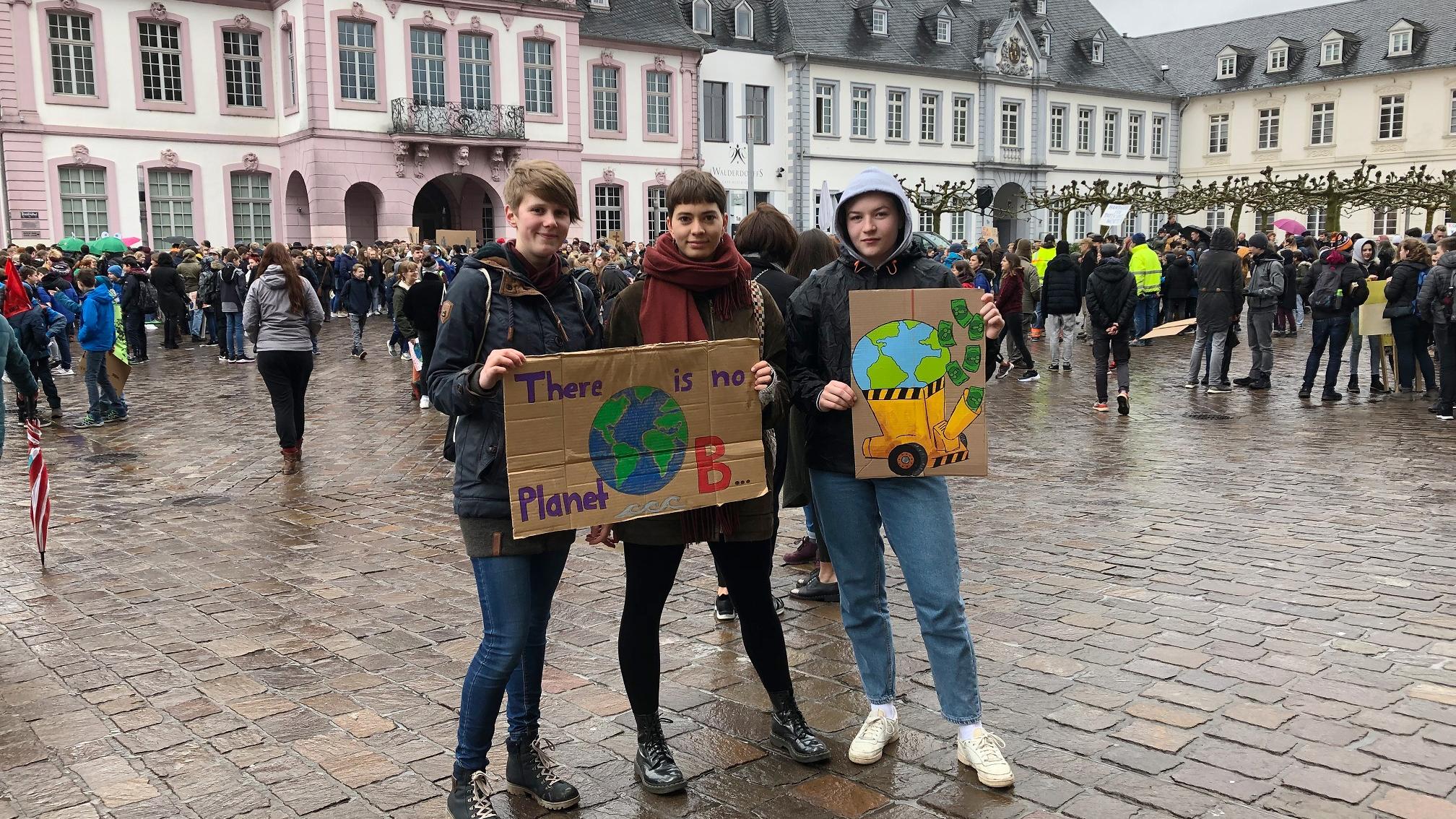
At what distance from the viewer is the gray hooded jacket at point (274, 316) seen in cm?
969

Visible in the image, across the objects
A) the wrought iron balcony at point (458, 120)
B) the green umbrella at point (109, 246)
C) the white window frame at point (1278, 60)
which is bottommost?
the green umbrella at point (109, 246)

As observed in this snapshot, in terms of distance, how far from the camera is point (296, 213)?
3475cm

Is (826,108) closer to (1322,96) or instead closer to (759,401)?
(1322,96)

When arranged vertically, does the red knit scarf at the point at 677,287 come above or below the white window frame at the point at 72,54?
below

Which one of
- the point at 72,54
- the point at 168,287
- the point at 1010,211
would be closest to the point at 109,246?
the point at 168,287

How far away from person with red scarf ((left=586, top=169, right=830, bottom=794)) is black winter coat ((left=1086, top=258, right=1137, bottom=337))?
30.1 ft

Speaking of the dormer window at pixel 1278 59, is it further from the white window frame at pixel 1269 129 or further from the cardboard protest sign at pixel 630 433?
the cardboard protest sign at pixel 630 433

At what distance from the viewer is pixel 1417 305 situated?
12.0 m

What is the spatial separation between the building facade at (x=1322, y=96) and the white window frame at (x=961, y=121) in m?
13.5

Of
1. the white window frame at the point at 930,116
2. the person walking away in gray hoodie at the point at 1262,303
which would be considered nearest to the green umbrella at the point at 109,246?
the person walking away in gray hoodie at the point at 1262,303

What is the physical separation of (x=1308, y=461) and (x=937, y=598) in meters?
7.12

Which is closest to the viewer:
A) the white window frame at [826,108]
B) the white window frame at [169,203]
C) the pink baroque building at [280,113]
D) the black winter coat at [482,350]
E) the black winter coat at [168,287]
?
the black winter coat at [482,350]

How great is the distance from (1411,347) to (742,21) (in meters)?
33.6

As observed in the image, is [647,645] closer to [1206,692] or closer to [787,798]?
[787,798]
